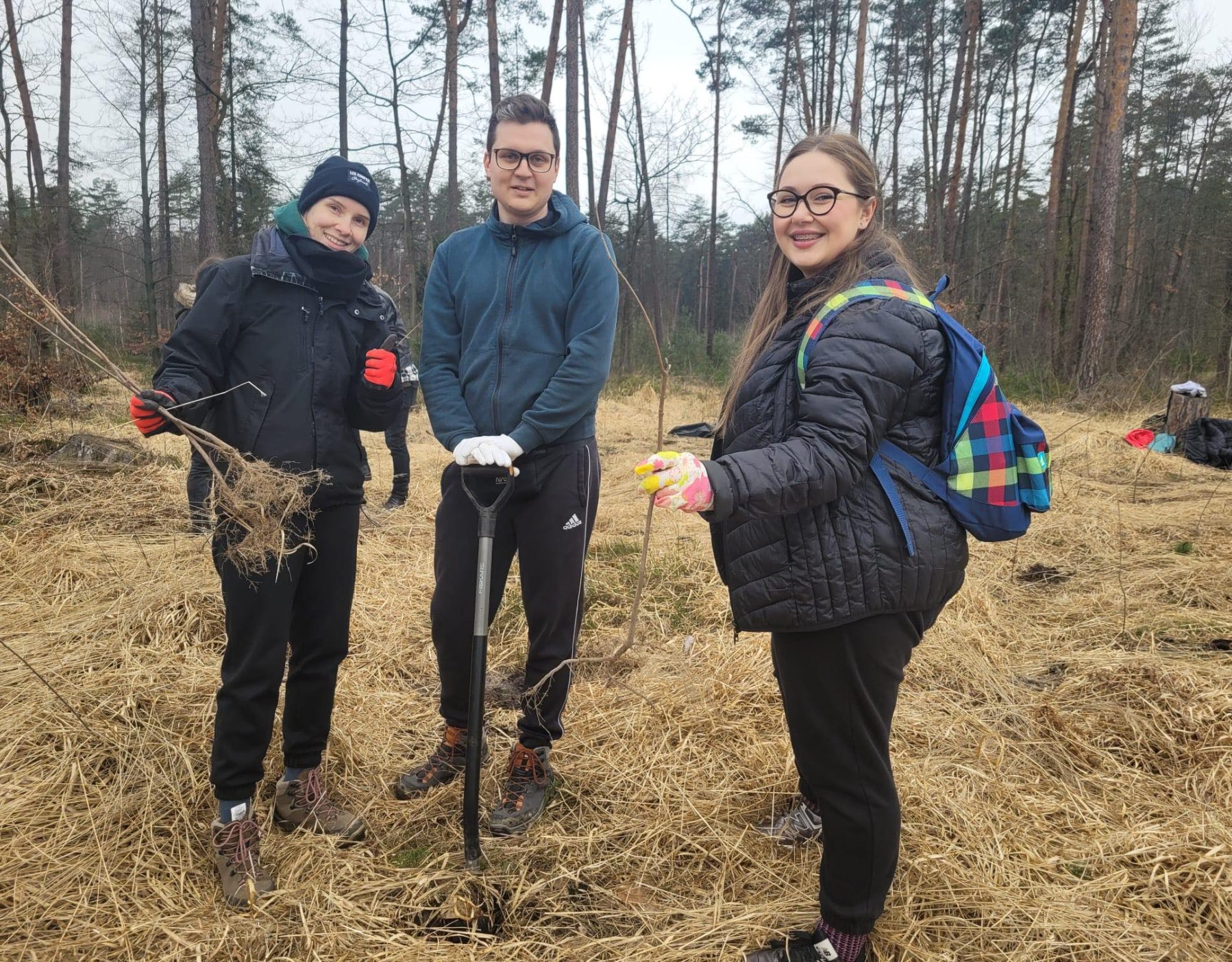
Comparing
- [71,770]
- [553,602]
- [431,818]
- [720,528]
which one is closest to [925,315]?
[720,528]

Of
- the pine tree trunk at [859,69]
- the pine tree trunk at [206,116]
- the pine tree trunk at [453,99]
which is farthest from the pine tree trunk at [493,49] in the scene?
the pine tree trunk at [859,69]

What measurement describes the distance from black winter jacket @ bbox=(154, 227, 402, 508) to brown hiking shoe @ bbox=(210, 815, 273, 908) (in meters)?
0.95

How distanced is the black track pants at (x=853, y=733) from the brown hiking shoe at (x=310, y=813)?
4.90ft

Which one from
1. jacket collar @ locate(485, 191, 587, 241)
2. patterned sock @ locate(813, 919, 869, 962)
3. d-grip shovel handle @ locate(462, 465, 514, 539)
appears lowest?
patterned sock @ locate(813, 919, 869, 962)

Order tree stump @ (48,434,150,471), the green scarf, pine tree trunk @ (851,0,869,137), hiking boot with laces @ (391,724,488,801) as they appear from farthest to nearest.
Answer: pine tree trunk @ (851,0,869,137), tree stump @ (48,434,150,471), hiking boot with laces @ (391,724,488,801), the green scarf

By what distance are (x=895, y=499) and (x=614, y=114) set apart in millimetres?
17683

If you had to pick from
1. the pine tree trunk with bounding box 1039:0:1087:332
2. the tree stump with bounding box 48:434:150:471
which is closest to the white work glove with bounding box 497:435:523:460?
the tree stump with bounding box 48:434:150:471

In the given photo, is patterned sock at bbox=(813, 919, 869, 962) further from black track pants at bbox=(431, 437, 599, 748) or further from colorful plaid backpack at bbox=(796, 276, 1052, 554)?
black track pants at bbox=(431, 437, 599, 748)

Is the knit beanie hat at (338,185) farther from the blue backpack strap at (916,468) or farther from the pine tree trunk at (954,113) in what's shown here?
the pine tree trunk at (954,113)

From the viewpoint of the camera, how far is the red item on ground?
224 cm

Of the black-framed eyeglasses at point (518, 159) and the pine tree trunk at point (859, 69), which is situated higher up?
the pine tree trunk at point (859, 69)

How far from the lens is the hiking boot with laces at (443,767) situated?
2.59 metres

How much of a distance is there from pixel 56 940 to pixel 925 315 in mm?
2574

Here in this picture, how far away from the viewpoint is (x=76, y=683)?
112 inches
